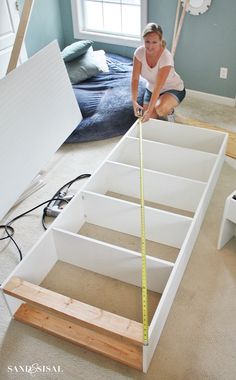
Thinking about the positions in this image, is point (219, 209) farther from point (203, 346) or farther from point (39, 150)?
point (39, 150)

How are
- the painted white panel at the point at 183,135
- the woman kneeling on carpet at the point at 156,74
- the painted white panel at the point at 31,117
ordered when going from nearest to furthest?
the painted white panel at the point at 31,117 → the woman kneeling on carpet at the point at 156,74 → the painted white panel at the point at 183,135

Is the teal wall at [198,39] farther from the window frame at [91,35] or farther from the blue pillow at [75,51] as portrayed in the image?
the blue pillow at [75,51]

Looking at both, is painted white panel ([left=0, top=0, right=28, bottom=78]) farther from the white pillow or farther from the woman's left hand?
the woman's left hand

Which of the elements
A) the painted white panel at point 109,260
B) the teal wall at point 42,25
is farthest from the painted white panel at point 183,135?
the teal wall at point 42,25

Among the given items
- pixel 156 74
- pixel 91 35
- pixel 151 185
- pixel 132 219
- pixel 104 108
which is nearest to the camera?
pixel 132 219

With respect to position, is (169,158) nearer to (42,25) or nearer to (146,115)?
(146,115)

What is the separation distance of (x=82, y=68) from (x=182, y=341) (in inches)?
108

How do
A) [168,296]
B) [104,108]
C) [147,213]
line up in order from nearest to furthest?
1. [168,296]
2. [147,213]
3. [104,108]

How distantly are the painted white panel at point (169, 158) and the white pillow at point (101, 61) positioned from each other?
138cm

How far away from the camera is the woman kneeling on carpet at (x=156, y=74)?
234 cm

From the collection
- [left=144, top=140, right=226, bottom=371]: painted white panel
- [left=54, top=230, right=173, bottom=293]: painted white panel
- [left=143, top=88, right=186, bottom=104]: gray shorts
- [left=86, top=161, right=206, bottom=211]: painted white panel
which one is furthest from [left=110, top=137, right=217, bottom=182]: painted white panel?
[left=54, top=230, right=173, bottom=293]: painted white panel

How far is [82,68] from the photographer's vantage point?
3.45 meters

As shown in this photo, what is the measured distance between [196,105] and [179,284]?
2184 mm

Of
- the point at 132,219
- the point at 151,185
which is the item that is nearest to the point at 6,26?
the point at 151,185
